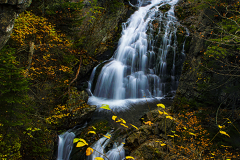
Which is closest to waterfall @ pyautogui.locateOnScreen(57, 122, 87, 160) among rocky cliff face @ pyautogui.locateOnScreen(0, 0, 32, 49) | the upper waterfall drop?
the upper waterfall drop

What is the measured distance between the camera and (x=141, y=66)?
13.1m

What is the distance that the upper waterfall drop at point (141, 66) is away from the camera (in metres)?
12.2

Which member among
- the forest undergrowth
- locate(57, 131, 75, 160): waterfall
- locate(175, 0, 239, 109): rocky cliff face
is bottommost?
locate(57, 131, 75, 160): waterfall

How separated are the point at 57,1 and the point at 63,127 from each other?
8.09 m

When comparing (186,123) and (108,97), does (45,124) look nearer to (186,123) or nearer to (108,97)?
(108,97)

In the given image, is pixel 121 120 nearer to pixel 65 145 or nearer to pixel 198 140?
pixel 198 140

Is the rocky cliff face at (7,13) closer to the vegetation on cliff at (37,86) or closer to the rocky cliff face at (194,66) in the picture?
the vegetation on cliff at (37,86)

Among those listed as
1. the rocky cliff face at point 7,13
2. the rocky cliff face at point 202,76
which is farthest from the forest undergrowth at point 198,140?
the rocky cliff face at point 7,13

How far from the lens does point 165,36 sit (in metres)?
13.9

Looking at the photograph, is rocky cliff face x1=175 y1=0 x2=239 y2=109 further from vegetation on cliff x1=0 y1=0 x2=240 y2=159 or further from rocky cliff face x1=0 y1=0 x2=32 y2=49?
rocky cliff face x1=0 y1=0 x2=32 y2=49

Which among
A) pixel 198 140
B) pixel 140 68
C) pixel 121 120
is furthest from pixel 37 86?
pixel 140 68

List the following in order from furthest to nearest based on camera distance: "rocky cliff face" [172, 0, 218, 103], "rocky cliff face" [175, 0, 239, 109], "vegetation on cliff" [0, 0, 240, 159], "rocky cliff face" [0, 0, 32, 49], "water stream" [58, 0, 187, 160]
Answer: "water stream" [58, 0, 187, 160] < "rocky cliff face" [172, 0, 218, 103] < "rocky cliff face" [175, 0, 239, 109] < "vegetation on cliff" [0, 0, 240, 159] < "rocky cliff face" [0, 0, 32, 49]

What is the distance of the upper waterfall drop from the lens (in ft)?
40.2

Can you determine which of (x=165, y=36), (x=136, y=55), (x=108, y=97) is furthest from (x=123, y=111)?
(x=165, y=36)
